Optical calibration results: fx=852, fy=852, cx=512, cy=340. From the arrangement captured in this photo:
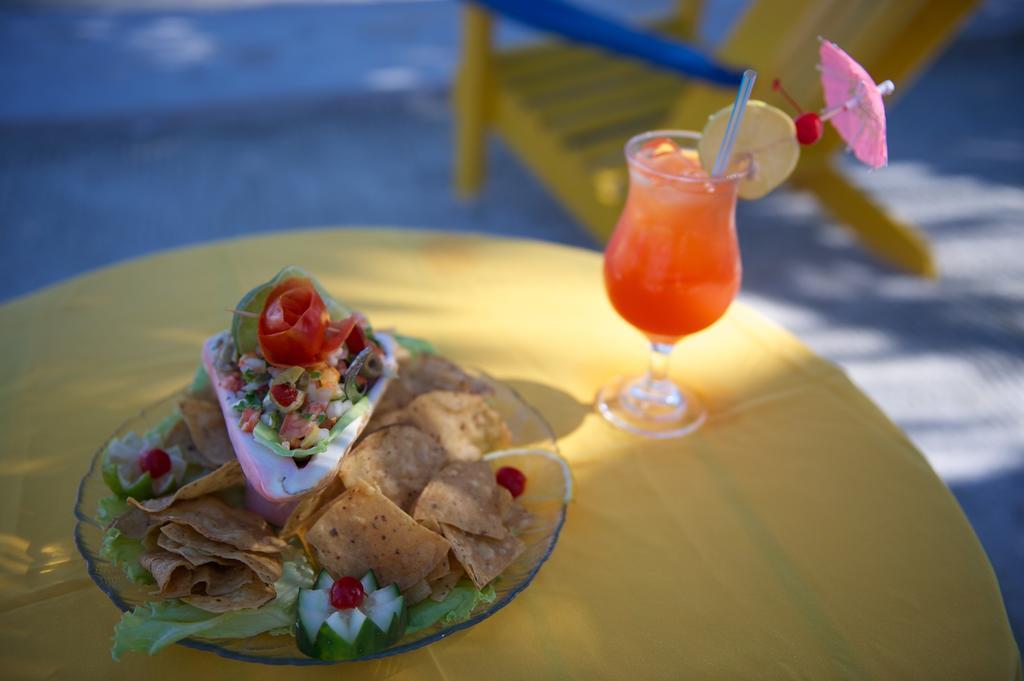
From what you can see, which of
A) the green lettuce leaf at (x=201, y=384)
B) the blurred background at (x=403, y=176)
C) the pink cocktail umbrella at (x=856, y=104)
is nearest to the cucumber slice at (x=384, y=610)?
the green lettuce leaf at (x=201, y=384)

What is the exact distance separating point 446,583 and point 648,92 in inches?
97.4

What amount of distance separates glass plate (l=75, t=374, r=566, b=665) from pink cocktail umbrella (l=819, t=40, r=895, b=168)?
1.58 ft

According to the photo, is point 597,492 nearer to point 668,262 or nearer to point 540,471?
point 540,471

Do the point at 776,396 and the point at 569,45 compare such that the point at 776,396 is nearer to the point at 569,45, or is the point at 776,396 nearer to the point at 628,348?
the point at 628,348

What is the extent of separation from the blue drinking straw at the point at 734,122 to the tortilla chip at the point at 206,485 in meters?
0.63

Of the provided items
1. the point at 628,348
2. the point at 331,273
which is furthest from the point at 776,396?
the point at 331,273

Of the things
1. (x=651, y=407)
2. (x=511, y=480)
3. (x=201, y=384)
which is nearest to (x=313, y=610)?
(x=511, y=480)

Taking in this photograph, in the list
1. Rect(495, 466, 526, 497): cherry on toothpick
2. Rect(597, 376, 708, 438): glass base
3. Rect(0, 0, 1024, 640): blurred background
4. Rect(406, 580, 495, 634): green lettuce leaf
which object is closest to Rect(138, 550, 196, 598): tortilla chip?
Rect(406, 580, 495, 634): green lettuce leaf

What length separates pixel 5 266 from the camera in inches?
110

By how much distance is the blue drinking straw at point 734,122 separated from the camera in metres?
0.89

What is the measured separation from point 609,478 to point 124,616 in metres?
0.55

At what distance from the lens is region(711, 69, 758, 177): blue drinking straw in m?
0.89

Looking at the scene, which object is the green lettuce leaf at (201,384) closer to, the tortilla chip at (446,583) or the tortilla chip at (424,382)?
the tortilla chip at (424,382)

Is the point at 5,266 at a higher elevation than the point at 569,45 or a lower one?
lower
